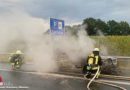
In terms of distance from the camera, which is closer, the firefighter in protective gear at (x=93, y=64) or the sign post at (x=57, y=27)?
the firefighter in protective gear at (x=93, y=64)

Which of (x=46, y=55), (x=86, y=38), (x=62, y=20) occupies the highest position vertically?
(x=62, y=20)

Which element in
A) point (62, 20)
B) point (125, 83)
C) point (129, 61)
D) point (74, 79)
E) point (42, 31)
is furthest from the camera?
point (62, 20)

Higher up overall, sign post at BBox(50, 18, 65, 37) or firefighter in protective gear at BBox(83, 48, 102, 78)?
sign post at BBox(50, 18, 65, 37)

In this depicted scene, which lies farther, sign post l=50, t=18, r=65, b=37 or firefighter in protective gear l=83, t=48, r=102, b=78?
sign post l=50, t=18, r=65, b=37

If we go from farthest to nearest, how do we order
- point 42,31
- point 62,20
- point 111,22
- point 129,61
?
point 111,22, point 62,20, point 42,31, point 129,61

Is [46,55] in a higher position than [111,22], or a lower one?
lower

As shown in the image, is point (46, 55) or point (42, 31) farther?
point (42, 31)

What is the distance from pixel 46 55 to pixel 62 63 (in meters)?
1.18

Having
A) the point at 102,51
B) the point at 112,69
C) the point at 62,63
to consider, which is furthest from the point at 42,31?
the point at 112,69

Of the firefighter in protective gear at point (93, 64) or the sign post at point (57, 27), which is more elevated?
the sign post at point (57, 27)

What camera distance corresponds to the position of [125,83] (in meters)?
7.61

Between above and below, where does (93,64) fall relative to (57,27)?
below

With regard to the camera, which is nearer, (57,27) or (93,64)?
(93,64)

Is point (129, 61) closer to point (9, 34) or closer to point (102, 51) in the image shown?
point (102, 51)
